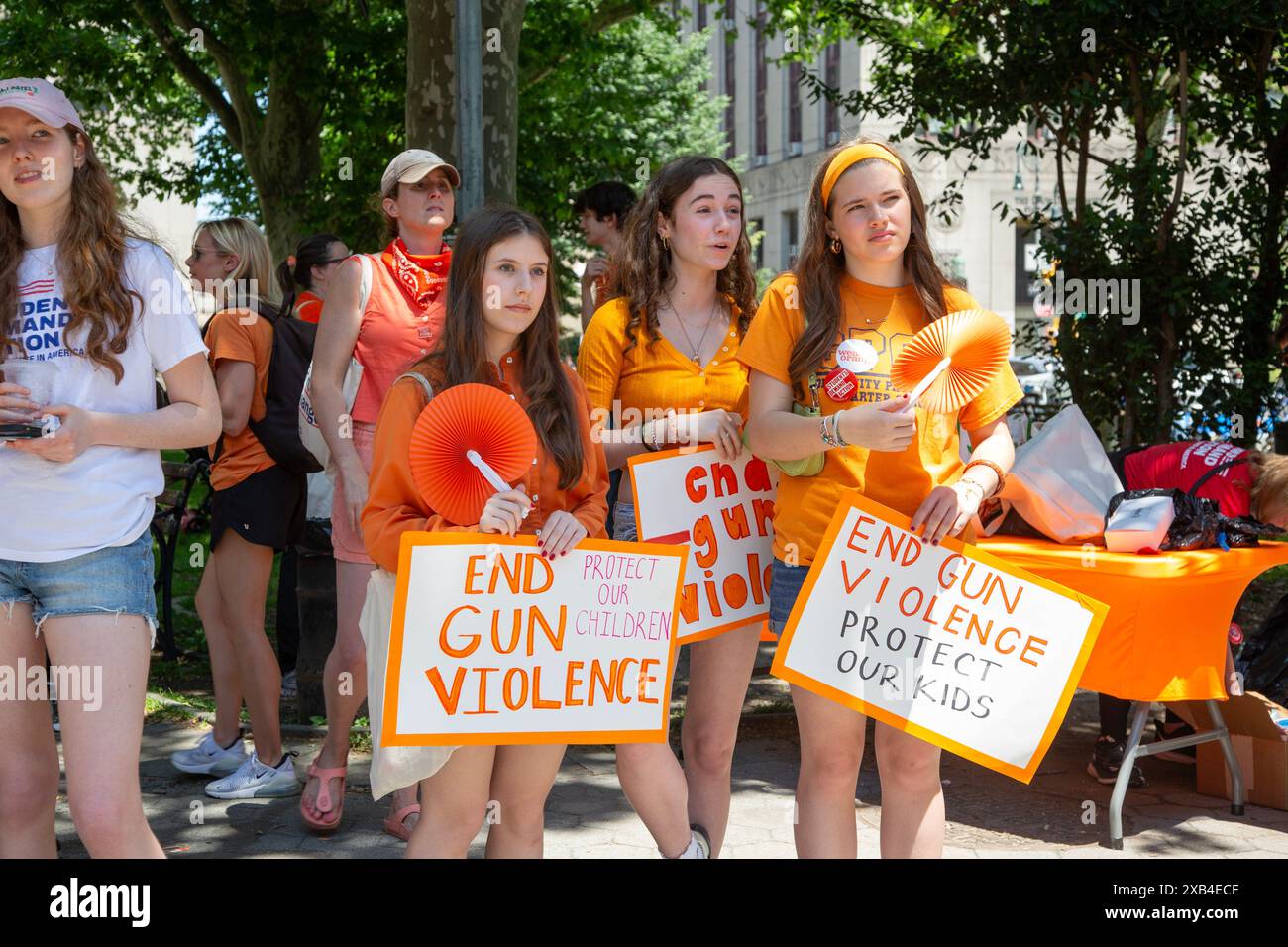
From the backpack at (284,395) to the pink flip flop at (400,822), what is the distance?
1.26 meters

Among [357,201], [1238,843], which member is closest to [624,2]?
[357,201]

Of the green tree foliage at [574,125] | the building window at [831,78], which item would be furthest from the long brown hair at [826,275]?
the building window at [831,78]

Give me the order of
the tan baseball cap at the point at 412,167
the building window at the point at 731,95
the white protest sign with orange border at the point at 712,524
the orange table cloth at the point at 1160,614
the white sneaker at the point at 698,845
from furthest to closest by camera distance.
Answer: the building window at the point at 731,95, the orange table cloth at the point at 1160,614, the tan baseball cap at the point at 412,167, the white protest sign with orange border at the point at 712,524, the white sneaker at the point at 698,845

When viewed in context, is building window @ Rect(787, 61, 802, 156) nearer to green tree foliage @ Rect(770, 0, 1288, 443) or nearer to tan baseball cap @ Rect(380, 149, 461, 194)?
green tree foliage @ Rect(770, 0, 1288, 443)

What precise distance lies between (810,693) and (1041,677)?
531 millimetres

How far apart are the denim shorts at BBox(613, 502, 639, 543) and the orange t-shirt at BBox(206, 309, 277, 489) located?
1.77m

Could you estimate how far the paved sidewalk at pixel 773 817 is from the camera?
4535mm

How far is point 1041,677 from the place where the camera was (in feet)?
10.3

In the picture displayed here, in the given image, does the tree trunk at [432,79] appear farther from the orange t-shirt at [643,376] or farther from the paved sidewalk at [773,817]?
the orange t-shirt at [643,376]

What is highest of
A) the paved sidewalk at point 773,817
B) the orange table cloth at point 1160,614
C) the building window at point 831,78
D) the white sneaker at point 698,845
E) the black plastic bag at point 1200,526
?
the building window at point 831,78

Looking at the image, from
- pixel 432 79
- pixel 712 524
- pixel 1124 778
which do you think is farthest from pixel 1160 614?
pixel 432 79

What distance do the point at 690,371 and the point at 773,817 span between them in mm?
1962

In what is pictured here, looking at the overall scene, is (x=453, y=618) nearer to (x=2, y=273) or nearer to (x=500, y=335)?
(x=500, y=335)

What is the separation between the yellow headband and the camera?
3.21 m
